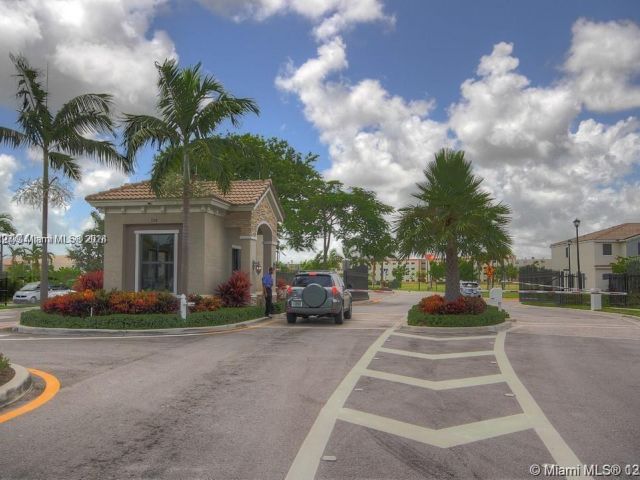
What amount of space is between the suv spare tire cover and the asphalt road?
5290 mm

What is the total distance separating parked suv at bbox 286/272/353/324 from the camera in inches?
692

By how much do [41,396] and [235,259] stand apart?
577 inches

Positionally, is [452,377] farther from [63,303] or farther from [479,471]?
[63,303]

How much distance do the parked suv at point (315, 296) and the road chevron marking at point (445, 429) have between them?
1105 cm

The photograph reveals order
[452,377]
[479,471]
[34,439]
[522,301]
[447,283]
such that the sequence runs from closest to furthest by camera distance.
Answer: [479,471] → [34,439] → [452,377] → [447,283] → [522,301]

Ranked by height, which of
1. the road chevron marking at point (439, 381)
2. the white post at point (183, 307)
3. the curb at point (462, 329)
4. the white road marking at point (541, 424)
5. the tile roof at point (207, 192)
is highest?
the tile roof at point (207, 192)

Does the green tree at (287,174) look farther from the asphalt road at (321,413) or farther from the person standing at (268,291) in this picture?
the asphalt road at (321,413)

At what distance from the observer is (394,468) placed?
471 centimetres

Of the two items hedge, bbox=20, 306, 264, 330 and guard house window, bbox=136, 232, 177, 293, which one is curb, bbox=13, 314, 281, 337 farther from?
guard house window, bbox=136, 232, 177, 293

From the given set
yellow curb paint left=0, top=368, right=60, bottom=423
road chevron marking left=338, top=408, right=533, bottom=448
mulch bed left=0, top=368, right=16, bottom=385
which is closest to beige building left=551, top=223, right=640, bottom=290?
road chevron marking left=338, top=408, right=533, bottom=448

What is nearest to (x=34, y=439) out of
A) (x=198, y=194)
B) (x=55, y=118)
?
(x=198, y=194)

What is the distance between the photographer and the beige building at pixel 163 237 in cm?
1914

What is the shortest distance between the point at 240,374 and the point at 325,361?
187 cm

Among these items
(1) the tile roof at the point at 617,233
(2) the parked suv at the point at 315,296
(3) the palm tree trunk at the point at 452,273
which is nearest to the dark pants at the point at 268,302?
(2) the parked suv at the point at 315,296
